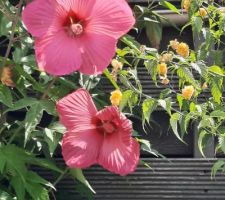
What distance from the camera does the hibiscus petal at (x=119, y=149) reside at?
112 cm

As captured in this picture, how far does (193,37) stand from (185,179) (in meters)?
0.40

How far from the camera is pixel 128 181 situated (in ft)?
5.86

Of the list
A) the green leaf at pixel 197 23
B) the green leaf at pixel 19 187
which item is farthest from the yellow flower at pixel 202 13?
the green leaf at pixel 19 187

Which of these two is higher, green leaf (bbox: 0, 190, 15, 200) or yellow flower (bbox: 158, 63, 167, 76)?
yellow flower (bbox: 158, 63, 167, 76)

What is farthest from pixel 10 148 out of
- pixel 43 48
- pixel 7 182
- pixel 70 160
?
pixel 43 48

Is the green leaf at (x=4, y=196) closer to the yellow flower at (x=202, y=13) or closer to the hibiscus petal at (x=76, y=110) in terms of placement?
the hibiscus petal at (x=76, y=110)

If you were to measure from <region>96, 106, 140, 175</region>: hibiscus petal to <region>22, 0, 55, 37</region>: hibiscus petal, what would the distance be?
0.19 meters

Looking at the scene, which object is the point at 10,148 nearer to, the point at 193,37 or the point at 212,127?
the point at 212,127

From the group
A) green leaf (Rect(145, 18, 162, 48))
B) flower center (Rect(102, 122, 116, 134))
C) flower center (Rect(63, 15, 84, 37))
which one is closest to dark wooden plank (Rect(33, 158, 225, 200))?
green leaf (Rect(145, 18, 162, 48))

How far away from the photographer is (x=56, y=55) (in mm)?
1061

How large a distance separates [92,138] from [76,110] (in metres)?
0.07

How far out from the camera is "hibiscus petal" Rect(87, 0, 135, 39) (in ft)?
3.52

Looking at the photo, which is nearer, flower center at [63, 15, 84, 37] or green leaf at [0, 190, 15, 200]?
flower center at [63, 15, 84, 37]

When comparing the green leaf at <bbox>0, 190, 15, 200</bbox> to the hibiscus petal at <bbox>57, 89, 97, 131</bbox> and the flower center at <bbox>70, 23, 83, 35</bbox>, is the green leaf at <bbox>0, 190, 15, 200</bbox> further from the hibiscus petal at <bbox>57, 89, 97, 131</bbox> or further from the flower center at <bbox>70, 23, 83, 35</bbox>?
the flower center at <bbox>70, 23, 83, 35</bbox>
